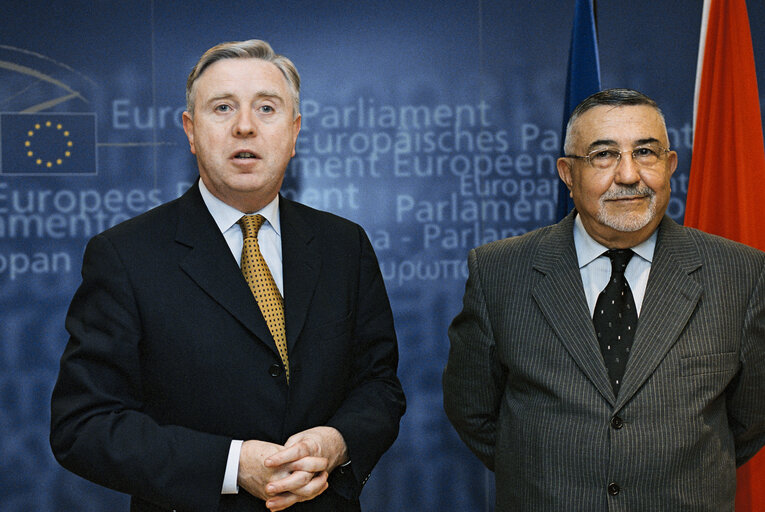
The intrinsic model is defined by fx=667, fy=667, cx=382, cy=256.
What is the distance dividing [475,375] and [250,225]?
781mm

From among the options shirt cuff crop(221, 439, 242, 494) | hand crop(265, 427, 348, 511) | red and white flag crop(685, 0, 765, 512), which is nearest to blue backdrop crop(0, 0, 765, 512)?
red and white flag crop(685, 0, 765, 512)

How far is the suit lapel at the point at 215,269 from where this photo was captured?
166 centimetres

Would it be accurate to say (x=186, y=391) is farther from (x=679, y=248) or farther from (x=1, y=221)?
(x=1, y=221)

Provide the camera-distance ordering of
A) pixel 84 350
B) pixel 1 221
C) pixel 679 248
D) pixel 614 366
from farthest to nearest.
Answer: pixel 1 221 < pixel 679 248 < pixel 614 366 < pixel 84 350

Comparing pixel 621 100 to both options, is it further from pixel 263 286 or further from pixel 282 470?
pixel 282 470

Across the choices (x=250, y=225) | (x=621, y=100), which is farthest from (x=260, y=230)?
(x=621, y=100)

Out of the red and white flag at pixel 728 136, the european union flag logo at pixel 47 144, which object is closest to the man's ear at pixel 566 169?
the red and white flag at pixel 728 136

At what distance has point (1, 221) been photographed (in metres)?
3.26

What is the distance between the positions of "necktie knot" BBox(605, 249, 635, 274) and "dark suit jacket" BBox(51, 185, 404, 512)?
730 millimetres

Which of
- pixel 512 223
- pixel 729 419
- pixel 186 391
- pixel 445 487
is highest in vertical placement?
pixel 512 223

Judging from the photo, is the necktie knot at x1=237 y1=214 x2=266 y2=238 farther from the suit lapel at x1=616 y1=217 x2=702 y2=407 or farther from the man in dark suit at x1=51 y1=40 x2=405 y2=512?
the suit lapel at x1=616 y1=217 x2=702 y2=407

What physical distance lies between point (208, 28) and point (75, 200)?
3.54ft

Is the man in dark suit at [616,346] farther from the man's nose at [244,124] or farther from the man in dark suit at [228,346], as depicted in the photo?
the man's nose at [244,124]

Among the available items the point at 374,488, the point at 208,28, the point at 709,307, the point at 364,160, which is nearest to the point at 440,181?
the point at 364,160
